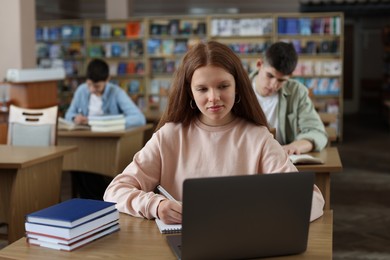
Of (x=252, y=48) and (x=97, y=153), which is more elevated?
(x=252, y=48)

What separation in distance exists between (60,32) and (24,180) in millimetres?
8077

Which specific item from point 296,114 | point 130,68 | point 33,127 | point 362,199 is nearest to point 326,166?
point 296,114

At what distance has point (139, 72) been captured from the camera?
10.8m

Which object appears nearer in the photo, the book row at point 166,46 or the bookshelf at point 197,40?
the bookshelf at point 197,40

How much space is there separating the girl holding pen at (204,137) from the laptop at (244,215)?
0.46 metres

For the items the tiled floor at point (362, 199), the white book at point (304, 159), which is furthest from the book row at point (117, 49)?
the white book at point (304, 159)

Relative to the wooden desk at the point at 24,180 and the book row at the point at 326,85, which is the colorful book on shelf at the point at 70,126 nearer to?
the wooden desk at the point at 24,180

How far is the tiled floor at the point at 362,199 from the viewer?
4410 millimetres

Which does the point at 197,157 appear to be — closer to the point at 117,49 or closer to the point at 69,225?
the point at 69,225

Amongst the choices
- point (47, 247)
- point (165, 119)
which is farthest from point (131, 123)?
point (47, 247)

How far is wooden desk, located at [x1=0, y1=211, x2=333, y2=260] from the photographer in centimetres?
157

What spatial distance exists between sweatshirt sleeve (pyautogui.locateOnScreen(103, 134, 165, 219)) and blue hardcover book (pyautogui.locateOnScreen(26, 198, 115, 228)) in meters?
0.16

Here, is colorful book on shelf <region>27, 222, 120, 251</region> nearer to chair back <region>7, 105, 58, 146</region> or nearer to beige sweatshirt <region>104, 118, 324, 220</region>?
beige sweatshirt <region>104, 118, 324, 220</region>

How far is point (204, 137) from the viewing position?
2076mm
